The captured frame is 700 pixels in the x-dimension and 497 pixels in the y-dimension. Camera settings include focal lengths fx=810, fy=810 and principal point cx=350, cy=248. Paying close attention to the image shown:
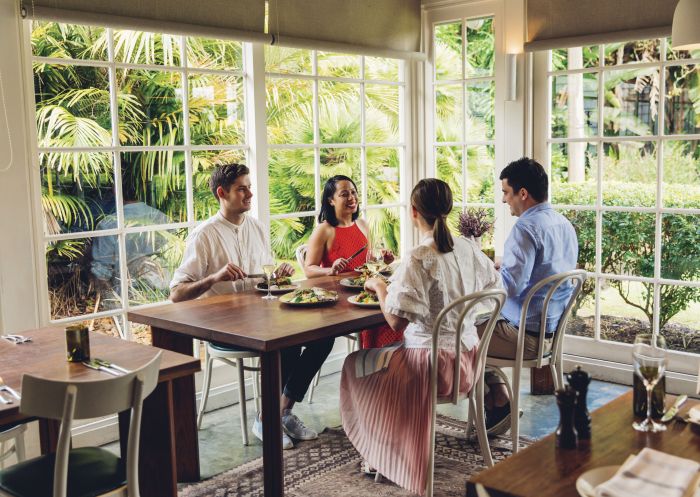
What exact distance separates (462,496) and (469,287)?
2.77ft

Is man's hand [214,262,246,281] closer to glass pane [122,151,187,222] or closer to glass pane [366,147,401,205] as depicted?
glass pane [122,151,187,222]

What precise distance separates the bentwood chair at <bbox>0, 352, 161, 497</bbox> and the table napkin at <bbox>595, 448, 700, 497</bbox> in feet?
4.10

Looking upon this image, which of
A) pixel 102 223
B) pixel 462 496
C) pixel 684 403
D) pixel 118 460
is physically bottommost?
pixel 462 496

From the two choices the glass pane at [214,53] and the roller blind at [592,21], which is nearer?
the glass pane at [214,53]

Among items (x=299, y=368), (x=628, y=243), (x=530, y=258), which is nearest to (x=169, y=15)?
(x=299, y=368)

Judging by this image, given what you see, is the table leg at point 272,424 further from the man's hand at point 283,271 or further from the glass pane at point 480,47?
the glass pane at point 480,47

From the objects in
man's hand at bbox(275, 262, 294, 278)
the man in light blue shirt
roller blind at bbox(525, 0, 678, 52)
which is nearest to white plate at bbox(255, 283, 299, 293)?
man's hand at bbox(275, 262, 294, 278)

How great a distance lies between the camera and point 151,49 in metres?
3.99

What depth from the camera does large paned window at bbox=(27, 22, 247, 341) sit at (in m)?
3.67

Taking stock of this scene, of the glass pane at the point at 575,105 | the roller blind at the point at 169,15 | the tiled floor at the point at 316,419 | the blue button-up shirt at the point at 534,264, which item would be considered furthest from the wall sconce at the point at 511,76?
the tiled floor at the point at 316,419

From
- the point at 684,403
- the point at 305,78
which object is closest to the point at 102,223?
the point at 305,78

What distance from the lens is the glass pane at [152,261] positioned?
4000 mm

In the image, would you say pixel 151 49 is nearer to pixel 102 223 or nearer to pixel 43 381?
pixel 102 223

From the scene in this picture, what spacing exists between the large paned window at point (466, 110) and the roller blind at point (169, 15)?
4.76ft
